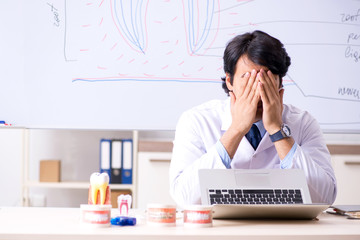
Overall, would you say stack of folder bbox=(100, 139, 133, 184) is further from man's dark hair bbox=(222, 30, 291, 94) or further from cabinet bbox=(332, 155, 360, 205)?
man's dark hair bbox=(222, 30, 291, 94)

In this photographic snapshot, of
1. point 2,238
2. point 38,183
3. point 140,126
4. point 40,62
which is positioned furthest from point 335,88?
point 2,238

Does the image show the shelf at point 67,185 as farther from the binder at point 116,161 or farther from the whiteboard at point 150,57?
the whiteboard at point 150,57

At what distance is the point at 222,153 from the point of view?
1.48 m

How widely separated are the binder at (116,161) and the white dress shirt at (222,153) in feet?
3.63

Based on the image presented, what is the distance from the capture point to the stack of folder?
2789 mm

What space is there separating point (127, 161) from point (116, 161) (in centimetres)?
6

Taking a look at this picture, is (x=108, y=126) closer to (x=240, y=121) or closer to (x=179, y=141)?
(x=179, y=141)

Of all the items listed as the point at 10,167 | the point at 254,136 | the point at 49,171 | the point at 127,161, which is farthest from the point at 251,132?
the point at 10,167

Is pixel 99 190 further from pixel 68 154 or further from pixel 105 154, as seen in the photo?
pixel 68 154

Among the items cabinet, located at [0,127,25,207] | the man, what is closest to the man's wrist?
the man

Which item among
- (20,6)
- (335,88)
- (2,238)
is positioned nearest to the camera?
(2,238)

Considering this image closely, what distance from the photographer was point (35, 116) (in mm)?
2268

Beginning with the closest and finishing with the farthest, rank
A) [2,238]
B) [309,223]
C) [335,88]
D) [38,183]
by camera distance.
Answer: [2,238], [309,223], [335,88], [38,183]

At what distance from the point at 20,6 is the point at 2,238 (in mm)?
1540
